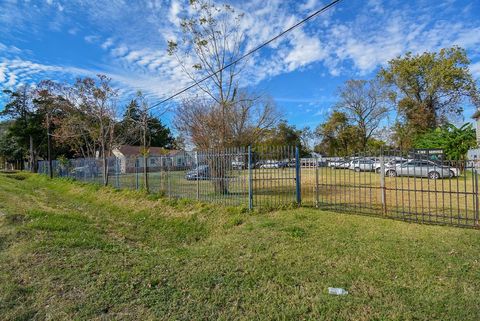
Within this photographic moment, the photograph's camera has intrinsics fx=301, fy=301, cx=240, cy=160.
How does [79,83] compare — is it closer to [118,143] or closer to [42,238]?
[118,143]

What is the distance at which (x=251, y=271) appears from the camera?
16.0ft

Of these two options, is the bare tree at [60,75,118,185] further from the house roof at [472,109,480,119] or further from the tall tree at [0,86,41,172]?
the house roof at [472,109,480,119]

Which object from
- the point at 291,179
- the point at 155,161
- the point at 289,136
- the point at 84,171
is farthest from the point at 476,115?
the point at 84,171

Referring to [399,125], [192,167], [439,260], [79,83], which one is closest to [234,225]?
[192,167]

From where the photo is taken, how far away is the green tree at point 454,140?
91.2 feet

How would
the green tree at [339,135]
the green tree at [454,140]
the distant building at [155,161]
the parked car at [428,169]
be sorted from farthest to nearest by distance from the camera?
the green tree at [339,135], the green tree at [454,140], the distant building at [155,161], the parked car at [428,169]

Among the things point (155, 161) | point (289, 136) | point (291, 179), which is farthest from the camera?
point (289, 136)

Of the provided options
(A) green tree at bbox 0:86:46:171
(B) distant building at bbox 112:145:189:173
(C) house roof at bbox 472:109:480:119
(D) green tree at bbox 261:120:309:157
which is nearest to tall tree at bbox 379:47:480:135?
(C) house roof at bbox 472:109:480:119

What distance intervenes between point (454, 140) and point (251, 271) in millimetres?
31866

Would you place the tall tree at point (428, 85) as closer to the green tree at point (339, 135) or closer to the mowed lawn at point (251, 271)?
the green tree at point (339, 135)

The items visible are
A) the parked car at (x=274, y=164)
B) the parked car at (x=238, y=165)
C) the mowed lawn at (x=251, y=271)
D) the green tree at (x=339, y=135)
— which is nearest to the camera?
the mowed lawn at (x=251, y=271)

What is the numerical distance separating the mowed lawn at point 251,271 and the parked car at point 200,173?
3.02 metres

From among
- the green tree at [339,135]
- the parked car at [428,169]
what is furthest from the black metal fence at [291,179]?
the green tree at [339,135]

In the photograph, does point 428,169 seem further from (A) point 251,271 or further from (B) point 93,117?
(B) point 93,117
